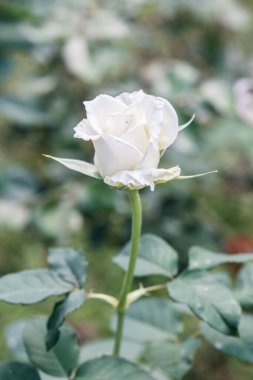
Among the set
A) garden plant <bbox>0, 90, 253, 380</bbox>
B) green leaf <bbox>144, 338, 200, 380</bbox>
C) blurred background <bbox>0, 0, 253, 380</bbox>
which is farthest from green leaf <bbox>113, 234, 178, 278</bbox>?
blurred background <bbox>0, 0, 253, 380</bbox>

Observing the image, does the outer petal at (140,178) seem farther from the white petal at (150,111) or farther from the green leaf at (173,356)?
the green leaf at (173,356)

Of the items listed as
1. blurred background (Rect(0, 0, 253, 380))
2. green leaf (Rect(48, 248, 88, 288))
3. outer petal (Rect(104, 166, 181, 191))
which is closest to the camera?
outer petal (Rect(104, 166, 181, 191))

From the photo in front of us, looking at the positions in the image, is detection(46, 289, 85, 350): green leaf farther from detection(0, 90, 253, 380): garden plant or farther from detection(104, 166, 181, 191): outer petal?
detection(104, 166, 181, 191): outer petal

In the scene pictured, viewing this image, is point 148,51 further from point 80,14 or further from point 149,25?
point 80,14

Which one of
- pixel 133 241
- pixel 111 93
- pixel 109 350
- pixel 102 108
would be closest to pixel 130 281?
pixel 133 241

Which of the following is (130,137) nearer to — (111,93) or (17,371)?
(17,371)

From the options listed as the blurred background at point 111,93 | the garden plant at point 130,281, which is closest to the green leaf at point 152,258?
the garden plant at point 130,281
